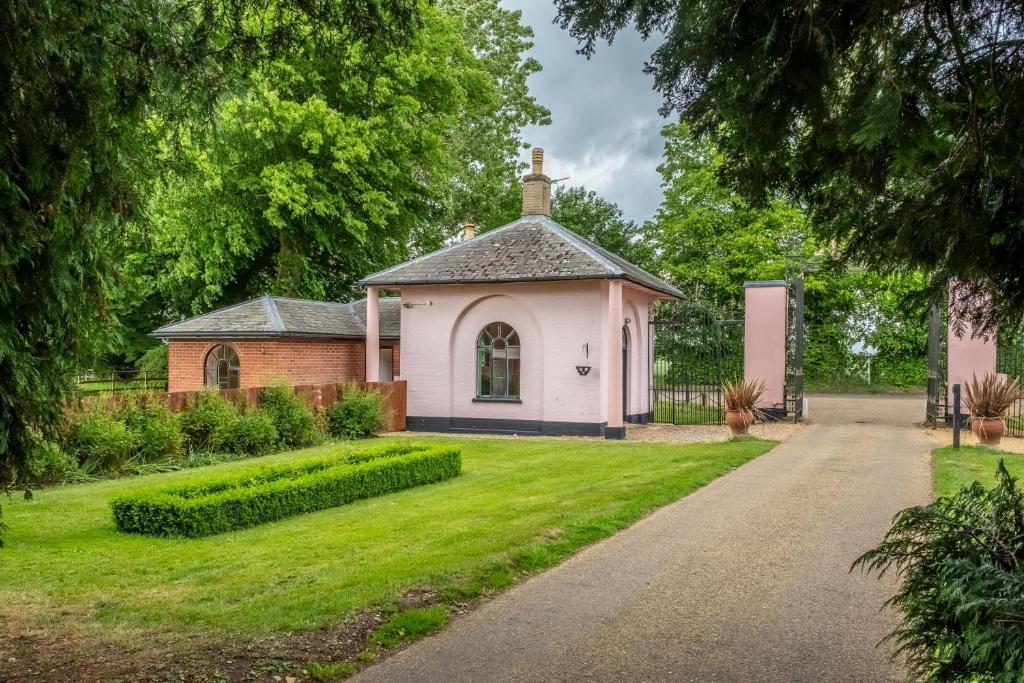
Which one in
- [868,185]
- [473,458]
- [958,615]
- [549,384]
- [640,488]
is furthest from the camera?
[549,384]

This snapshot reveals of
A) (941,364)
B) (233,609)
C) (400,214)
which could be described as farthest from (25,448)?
(400,214)

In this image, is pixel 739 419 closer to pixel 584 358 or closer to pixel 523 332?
pixel 584 358

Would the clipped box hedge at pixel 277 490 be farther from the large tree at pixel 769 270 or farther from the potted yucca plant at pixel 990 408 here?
the large tree at pixel 769 270

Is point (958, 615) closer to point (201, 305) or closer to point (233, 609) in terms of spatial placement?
point (233, 609)

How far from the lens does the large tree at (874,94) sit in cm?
339

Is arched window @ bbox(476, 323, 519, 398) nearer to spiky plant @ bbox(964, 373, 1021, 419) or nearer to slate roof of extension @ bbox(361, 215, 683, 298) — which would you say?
slate roof of extension @ bbox(361, 215, 683, 298)

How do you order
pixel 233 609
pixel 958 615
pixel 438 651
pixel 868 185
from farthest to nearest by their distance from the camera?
pixel 233 609 < pixel 438 651 < pixel 868 185 < pixel 958 615

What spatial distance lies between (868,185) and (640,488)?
22.3 feet

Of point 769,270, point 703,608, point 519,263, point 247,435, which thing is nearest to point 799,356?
point 519,263

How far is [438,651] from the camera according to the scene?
16.2 ft

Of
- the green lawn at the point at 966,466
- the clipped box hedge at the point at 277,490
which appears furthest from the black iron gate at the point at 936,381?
the clipped box hedge at the point at 277,490

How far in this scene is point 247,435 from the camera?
1444 centimetres

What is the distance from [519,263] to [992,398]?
10.2 meters

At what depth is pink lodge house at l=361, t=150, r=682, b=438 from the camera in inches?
704
